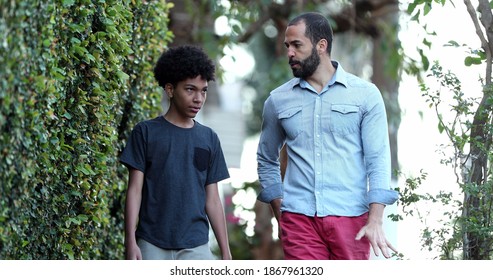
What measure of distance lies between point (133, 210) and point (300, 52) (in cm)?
127

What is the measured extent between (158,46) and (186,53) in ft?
5.16

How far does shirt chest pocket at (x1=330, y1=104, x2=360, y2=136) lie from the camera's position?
561cm

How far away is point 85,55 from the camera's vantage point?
5.80 m

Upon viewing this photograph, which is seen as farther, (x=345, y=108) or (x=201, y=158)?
(x=201, y=158)

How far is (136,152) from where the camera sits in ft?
19.3

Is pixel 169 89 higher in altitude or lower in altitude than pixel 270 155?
higher

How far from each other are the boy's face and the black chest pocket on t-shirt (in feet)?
0.68

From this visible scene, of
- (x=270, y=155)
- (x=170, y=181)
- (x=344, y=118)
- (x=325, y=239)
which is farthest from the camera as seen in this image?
(x=270, y=155)

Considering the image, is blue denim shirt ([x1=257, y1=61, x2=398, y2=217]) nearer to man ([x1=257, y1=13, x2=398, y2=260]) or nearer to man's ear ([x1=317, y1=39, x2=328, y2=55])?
man ([x1=257, y1=13, x2=398, y2=260])

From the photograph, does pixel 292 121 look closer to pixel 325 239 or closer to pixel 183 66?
pixel 325 239

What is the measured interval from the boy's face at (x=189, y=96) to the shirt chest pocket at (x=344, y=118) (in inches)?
32.2

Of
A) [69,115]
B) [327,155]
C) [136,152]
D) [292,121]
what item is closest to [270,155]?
[292,121]

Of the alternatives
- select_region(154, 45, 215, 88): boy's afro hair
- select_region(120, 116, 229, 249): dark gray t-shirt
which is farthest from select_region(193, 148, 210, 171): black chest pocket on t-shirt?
select_region(154, 45, 215, 88): boy's afro hair
